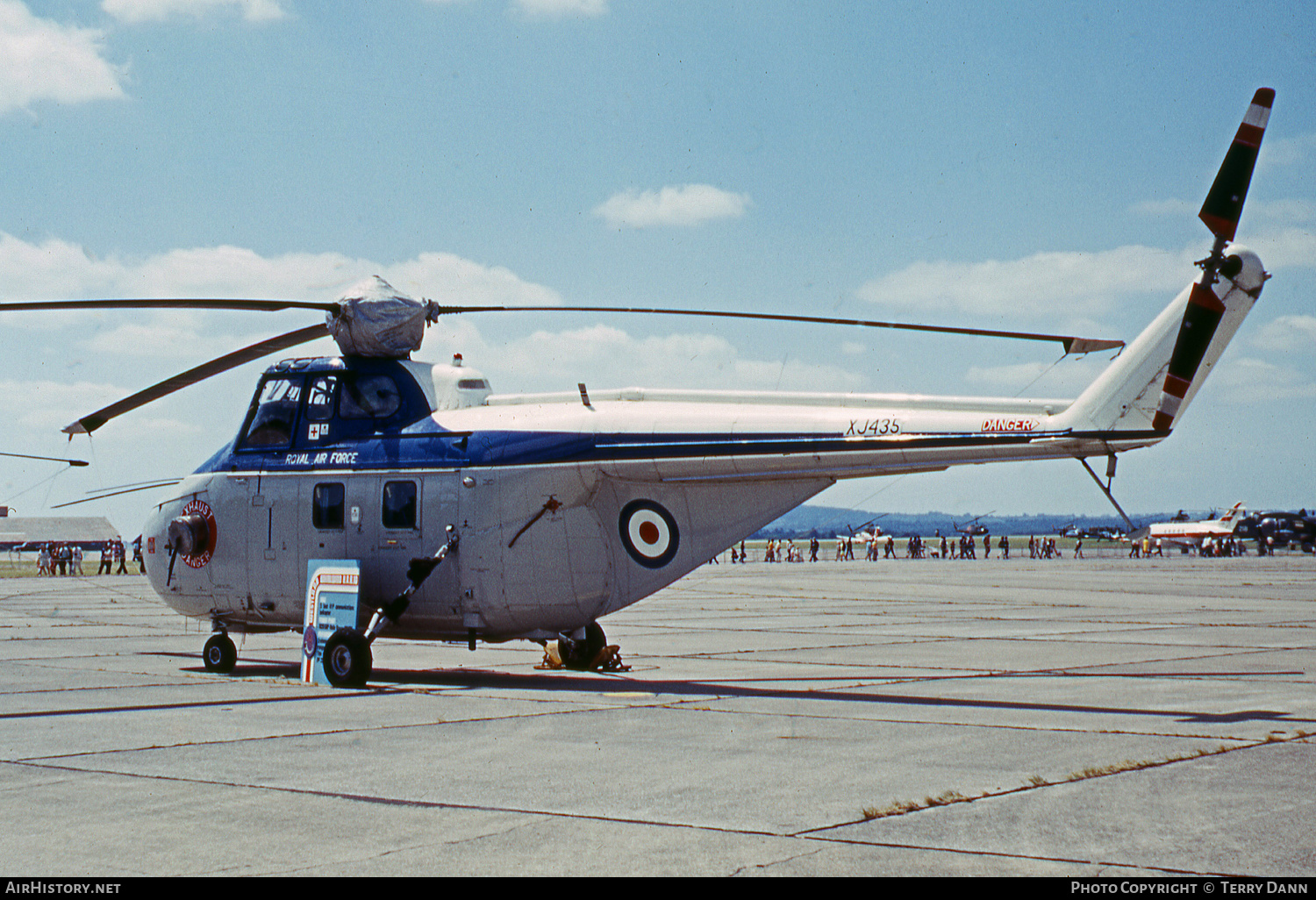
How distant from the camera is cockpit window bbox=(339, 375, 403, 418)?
625 inches

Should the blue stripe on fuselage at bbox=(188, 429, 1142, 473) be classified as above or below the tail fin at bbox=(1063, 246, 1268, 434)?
below

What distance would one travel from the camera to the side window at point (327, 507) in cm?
1573

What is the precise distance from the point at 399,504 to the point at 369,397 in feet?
5.47

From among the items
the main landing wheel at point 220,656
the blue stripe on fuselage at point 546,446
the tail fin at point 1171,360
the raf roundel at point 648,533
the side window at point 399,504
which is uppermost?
the tail fin at point 1171,360

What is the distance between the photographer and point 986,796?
7.66 m

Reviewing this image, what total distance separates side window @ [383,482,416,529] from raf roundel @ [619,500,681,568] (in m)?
2.73

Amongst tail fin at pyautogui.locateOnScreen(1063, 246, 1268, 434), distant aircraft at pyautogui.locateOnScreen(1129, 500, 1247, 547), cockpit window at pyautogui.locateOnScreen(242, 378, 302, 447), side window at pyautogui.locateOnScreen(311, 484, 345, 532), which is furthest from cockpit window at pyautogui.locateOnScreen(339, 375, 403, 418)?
distant aircraft at pyautogui.locateOnScreen(1129, 500, 1247, 547)

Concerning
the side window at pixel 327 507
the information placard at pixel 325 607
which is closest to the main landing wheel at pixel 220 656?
the information placard at pixel 325 607

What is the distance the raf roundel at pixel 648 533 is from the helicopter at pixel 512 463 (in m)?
0.02

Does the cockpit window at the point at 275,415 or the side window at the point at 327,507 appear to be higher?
the cockpit window at the point at 275,415

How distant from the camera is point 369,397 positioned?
15.9 m

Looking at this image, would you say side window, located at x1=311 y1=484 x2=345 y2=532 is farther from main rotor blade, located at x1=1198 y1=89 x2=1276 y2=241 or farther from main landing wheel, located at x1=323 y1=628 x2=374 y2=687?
main rotor blade, located at x1=1198 y1=89 x2=1276 y2=241

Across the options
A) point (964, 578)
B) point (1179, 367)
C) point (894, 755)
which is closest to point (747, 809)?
point (894, 755)

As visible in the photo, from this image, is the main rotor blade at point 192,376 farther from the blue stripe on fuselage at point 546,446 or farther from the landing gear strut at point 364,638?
the landing gear strut at point 364,638
